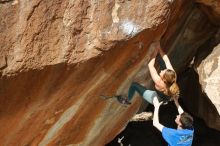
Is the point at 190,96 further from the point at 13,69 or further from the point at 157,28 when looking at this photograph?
the point at 13,69

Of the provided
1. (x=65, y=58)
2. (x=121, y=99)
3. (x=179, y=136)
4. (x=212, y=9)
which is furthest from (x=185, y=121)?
(x=212, y=9)

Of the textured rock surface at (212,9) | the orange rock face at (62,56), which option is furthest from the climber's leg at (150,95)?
the textured rock surface at (212,9)

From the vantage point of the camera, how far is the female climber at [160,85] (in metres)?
6.45

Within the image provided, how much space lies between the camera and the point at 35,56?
6176 millimetres

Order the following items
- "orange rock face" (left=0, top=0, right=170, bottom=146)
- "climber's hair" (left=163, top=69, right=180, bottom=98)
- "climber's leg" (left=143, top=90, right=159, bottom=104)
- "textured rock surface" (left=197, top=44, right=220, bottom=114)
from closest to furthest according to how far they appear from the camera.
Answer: "orange rock face" (left=0, top=0, right=170, bottom=146) < "climber's hair" (left=163, top=69, right=180, bottom=98) < "climber's leg" (left=143, top=90, right=159, bottom=104) < "textured rock surface" (left=197, top=44, right=220, bottom=114)

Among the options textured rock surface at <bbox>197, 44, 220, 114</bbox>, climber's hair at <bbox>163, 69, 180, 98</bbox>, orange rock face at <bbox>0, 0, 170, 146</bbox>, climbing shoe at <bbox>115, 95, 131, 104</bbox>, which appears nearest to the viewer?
orange rock face at <bbox>0, 0, 170, 146</bbox>

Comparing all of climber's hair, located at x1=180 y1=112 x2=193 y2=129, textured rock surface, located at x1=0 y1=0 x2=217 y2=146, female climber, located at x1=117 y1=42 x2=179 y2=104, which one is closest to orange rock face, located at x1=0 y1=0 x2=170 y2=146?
textured rock surface, located at x1=0 y1=0 x2=217 y2=146

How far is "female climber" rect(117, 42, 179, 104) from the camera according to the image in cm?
645

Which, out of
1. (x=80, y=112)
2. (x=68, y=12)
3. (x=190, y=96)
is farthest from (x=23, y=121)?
(x=190, y=96)

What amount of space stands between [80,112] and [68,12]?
5.51 ft

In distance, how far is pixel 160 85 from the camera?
21.7ft

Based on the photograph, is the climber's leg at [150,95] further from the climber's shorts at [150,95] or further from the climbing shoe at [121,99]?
the climbing shoe at [121,99]

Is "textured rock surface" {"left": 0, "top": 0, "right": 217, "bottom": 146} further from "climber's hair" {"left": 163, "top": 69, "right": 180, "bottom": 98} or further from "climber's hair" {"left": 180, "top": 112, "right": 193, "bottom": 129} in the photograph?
"climber's hair" {"left": 180, "top": 112, "right": 193, "bottom": 129}

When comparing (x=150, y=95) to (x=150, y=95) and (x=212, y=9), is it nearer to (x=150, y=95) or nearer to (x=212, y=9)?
(x=150, y=95)
